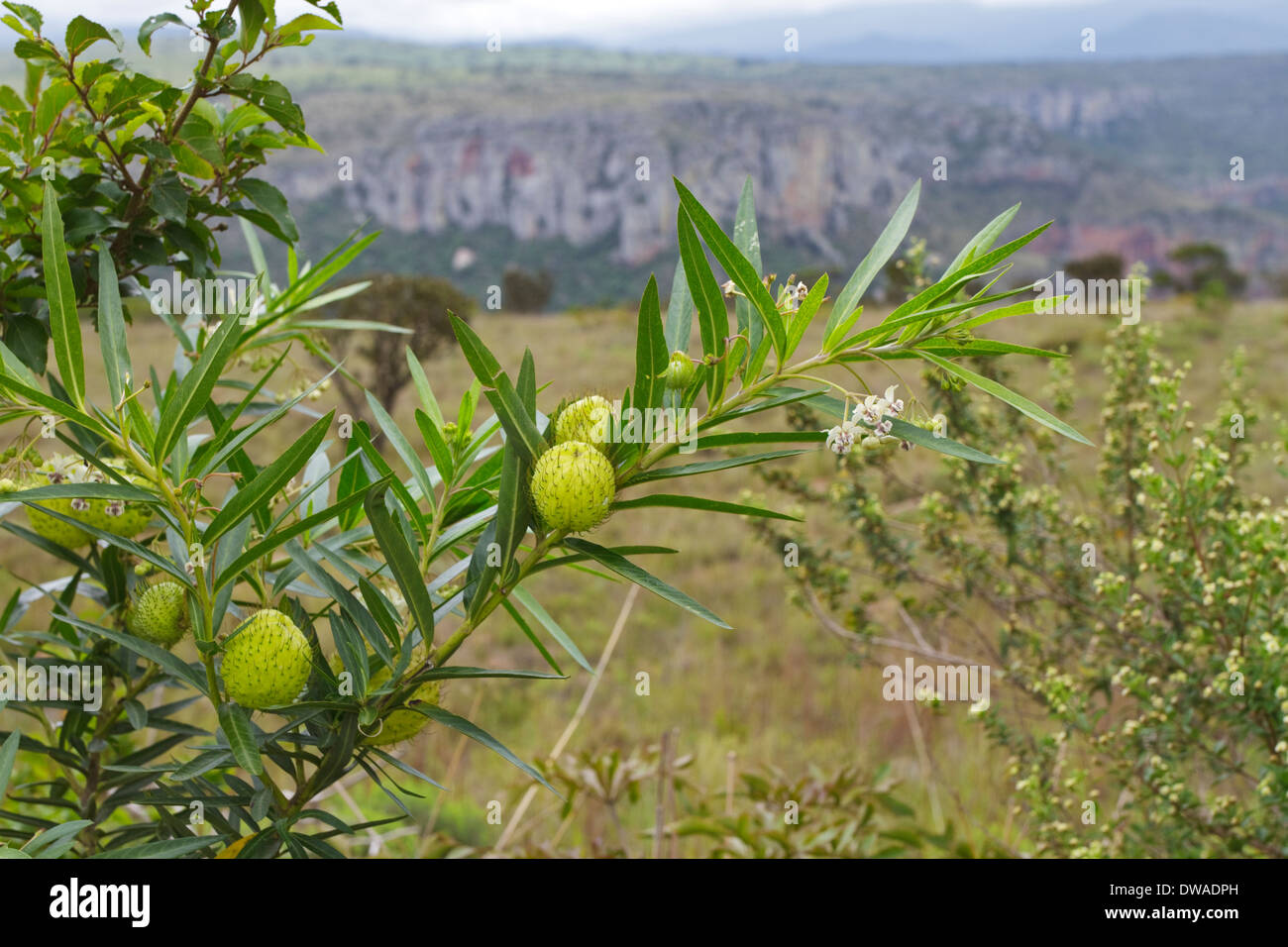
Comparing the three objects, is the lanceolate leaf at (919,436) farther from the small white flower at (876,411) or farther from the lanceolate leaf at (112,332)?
the lanceolate leaf at (112,332)

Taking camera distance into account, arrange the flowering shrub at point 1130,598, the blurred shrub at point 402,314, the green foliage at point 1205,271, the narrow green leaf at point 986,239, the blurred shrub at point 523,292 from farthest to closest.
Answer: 1. the blurred shrub at point 523,292
2. the green foliage at point 1205,271
3. the blurred shrub at point 402,314
4. the flowering shrub at point 1130,598
5. the narrow green leaf at point 986,239

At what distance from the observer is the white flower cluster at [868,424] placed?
0.67 m

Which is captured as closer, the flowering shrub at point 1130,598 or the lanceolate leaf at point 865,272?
the lanceolate leaf at point 865,272

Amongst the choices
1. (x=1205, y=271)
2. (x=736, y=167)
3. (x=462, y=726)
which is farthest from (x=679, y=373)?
(x=736, y=167)

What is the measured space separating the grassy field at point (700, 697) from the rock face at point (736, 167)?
130 ft

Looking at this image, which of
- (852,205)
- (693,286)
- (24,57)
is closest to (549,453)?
(693,286)

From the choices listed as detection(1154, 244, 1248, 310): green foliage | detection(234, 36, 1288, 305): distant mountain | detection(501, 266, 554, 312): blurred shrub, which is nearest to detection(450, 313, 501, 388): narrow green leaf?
detection(501, 266, 554, 312): blurred shrub

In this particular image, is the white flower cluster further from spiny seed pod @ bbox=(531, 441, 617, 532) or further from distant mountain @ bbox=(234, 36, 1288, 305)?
distant mountain @ bbox=(234, 36, 1288, 305)

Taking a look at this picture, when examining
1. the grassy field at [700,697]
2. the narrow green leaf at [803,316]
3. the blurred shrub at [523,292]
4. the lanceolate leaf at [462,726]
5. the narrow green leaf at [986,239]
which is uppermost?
the blurred shrub at [523,292]

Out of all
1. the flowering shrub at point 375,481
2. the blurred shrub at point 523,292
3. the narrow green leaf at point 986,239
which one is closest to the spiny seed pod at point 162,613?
the flowering shrub at point 375,481

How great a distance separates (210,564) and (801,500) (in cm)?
194

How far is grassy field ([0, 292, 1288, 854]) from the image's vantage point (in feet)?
11.1

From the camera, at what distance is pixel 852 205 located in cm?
5859
